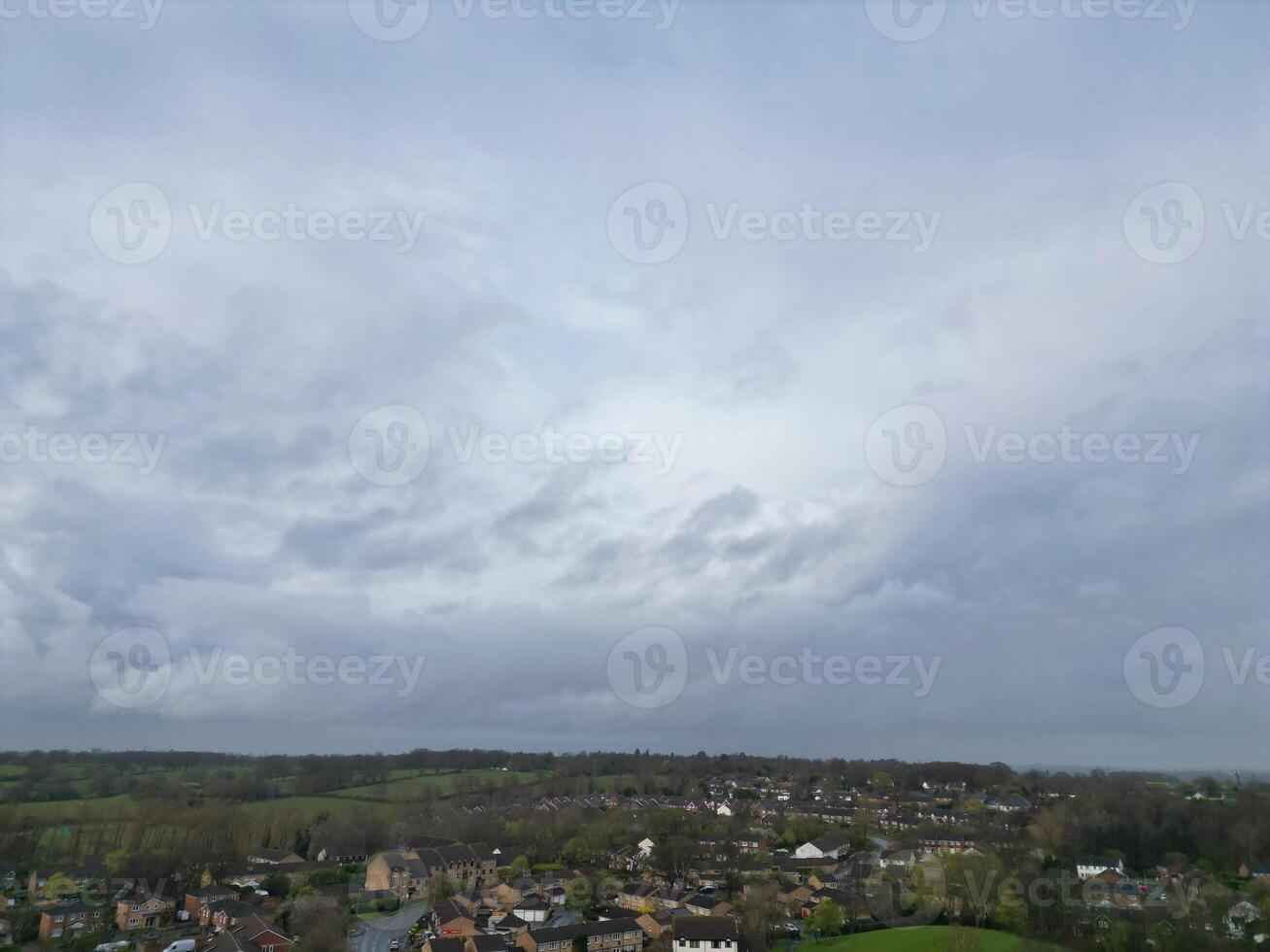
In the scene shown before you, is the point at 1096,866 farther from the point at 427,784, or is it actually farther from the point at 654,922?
the point at 427,784

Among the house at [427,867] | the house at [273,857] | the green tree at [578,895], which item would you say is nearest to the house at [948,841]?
the green tree at [578,895]

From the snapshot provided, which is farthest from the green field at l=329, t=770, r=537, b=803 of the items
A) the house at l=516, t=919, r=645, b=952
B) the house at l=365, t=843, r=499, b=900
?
the house at l=516, t=919, r=645, b=952

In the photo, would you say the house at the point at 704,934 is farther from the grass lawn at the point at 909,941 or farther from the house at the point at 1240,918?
the house at the point at 1240,918

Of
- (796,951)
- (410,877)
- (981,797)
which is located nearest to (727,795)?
(981,797)

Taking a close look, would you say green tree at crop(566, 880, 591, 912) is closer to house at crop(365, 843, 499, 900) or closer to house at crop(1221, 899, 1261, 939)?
house at crop(365, 843, 499, 900)

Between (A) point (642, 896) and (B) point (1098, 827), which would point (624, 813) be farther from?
(B) point (1098, 827)

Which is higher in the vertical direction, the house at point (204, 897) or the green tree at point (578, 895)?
the house at point (204, 897)

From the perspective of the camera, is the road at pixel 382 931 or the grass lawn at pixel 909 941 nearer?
the grass lawn at pixel 909 941
